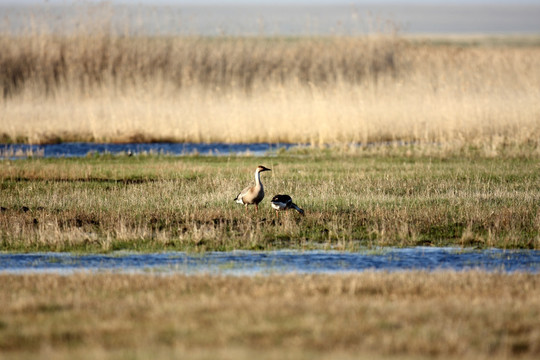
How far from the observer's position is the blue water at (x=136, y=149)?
963 inches

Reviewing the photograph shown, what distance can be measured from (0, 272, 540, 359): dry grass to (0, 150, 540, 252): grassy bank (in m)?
2.42

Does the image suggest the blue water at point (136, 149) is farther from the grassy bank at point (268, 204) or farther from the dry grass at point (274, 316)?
the dry grass at point (274, 316)

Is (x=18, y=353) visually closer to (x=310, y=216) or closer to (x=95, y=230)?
(x=95, y=230)

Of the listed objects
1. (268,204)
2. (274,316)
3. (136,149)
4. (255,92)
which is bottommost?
(274,316)

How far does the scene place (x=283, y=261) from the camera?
1054cm

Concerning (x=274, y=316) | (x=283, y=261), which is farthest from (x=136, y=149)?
(x=274, y=316)

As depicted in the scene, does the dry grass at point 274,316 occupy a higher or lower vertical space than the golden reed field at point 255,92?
lower

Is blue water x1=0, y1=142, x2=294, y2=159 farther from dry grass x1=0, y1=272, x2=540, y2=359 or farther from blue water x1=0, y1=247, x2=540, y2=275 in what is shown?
dry grass x1=0, y1=272, x2=540, y2=359

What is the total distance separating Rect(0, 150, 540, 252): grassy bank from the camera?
11.7 meters

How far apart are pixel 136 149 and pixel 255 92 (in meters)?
5.57

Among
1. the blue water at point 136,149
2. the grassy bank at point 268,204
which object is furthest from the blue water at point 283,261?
the blue water at point 136,149

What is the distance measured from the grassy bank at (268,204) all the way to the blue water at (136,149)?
9.44 feet

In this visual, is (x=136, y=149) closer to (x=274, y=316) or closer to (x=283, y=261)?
(x=283, y=261)

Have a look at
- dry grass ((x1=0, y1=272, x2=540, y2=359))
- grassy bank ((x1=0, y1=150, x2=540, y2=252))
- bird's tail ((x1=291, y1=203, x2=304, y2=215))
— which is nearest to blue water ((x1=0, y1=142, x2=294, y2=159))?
grassy bank ((x1=0, y1=150, x2=540, y2=252))
